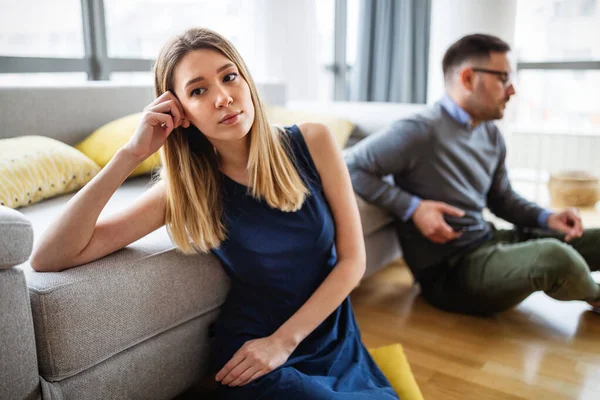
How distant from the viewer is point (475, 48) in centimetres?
194

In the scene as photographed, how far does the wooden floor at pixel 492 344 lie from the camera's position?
1.54 metres

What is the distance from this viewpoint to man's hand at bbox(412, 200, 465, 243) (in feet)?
6.11

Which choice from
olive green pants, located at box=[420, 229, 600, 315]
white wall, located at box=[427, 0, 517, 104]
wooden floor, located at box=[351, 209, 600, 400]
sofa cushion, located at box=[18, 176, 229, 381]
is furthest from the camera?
white wall, located at box=[427, 0, 517, 104]

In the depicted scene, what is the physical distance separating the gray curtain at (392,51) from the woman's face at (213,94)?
3424 mm

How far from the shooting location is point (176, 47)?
1185 millimetres

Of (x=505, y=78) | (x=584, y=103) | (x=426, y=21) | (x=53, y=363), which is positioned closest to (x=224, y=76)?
(x=53, y=363)

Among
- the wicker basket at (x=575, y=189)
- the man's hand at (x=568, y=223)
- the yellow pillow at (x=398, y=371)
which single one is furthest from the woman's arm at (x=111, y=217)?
the wicker basket at (x=575, y=189)

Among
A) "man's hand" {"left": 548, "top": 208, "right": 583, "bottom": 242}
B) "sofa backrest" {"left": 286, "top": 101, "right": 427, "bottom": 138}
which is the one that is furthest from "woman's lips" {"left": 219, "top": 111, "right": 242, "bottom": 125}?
"sofa backrest" {"left": 286, "top": 101, "right": 427, "bottom": 138}

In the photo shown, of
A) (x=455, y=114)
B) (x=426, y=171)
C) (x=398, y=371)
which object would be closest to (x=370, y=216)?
(x=426, y=171)

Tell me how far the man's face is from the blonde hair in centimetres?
92

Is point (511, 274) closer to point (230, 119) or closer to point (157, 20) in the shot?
point (230, 119)

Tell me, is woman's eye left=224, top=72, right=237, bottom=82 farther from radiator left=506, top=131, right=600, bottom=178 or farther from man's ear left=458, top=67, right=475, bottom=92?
radiator left=506, top=131, right=600, bottom=178

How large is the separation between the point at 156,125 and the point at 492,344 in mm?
1233

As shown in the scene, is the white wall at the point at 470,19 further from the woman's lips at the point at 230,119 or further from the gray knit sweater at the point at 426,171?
the woman's lips at the point at 230,119
